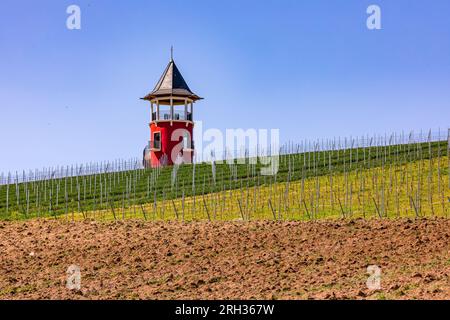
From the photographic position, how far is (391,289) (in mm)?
10461

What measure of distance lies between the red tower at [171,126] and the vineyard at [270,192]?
2.43 metres

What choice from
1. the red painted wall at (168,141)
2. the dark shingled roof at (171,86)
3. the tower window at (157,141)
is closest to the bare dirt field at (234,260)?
the red painted wall at (168,141)

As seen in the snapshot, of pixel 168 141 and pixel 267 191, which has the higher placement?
pixel 168 141

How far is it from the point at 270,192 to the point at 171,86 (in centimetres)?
2153

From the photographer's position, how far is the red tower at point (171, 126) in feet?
156

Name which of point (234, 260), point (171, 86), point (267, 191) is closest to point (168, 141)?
point (171, 86)

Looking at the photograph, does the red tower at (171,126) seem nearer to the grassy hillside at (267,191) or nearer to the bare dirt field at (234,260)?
the grassy hillside at (267,191)

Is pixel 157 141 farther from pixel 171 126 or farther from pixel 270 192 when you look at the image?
pixel 270 192

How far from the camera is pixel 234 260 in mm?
14203

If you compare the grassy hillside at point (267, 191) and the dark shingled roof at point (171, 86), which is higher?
the dark shingled roof at point (171, 86)

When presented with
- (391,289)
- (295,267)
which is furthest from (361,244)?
(391,289)

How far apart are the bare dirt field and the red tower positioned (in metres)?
27.3

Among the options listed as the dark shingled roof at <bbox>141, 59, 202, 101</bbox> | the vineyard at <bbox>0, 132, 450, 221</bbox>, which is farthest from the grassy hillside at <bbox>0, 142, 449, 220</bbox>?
the dark shingled roof at <bbox>141, 59, 202, 101</bbox>
